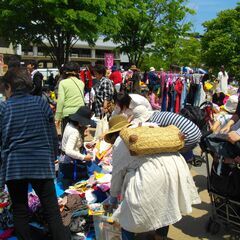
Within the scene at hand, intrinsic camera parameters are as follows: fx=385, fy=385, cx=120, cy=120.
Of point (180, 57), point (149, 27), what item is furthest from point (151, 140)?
point (180, 57)

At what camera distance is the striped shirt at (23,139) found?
321 cm

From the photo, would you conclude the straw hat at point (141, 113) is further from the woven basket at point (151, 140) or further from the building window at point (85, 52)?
the building window at point (85, 52)

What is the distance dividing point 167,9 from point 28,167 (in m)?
30.2

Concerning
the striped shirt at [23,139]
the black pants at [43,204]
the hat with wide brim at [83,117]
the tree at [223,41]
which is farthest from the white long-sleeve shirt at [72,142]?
the tree at [223,41]

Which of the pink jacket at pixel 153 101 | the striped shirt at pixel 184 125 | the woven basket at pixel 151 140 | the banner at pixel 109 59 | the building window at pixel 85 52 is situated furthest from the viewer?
the building window at pixel 85 52

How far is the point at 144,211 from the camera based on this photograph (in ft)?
9.34

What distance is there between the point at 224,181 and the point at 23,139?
1924 millimetres

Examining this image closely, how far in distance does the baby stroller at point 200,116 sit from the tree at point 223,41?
99.0ft

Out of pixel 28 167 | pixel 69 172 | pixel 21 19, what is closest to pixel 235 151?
pixel 28 167

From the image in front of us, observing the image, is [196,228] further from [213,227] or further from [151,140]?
[151,140]

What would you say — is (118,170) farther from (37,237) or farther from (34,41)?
(34,41)

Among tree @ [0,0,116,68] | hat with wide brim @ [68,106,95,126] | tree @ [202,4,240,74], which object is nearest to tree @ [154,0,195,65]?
tree @ [202,4,240,74]

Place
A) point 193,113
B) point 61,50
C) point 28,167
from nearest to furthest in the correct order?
point 28,167 → point 193,113 → point 61,50

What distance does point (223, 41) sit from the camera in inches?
1478
